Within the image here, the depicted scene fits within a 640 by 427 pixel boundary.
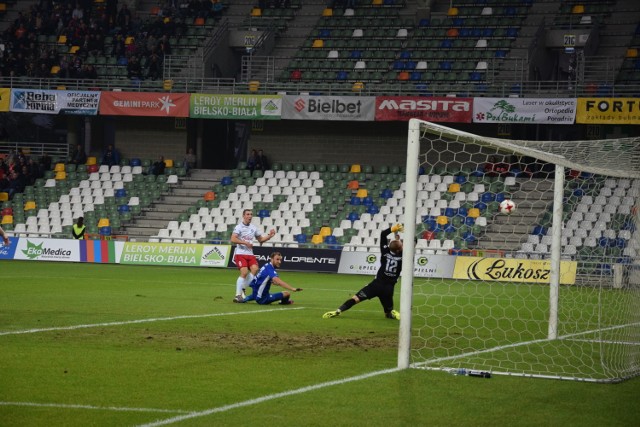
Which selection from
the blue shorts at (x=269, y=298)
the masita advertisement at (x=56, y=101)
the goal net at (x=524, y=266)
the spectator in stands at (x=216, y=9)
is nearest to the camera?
the goal net at (x=524, y=266)

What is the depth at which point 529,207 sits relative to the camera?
32.6 metres

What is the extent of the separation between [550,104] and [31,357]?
28.5 m

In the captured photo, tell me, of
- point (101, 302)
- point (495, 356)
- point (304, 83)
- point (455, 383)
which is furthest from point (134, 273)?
point (455, 383)

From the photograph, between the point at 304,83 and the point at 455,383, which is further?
the point at 304,83

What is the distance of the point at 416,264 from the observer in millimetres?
32219

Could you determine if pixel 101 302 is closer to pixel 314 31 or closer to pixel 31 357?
pixel 31 357

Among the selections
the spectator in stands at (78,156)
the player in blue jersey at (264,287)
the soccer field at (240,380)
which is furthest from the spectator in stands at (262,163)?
the soccer field at (240,380)

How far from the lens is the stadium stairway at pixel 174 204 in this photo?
40.9 metres

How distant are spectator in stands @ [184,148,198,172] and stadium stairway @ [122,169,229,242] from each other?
0.29 metres

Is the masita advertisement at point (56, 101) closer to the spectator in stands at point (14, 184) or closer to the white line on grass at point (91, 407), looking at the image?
the spectator in stands at point (14, 184)

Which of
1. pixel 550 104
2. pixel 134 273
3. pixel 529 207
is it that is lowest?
pixel 134 273

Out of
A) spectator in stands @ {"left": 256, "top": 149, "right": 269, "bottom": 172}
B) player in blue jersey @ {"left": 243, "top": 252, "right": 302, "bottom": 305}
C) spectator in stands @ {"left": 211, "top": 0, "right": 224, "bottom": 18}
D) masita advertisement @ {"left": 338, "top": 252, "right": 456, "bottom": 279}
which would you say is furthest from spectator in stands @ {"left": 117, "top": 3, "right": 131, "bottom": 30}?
player in blue jersey @ {"left": 243, "top": 252, "right": 302, "bottom": 305}

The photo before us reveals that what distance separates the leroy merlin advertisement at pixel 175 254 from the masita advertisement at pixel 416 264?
430 centimetres

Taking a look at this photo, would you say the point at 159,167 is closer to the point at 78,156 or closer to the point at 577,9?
the point at 78,156
